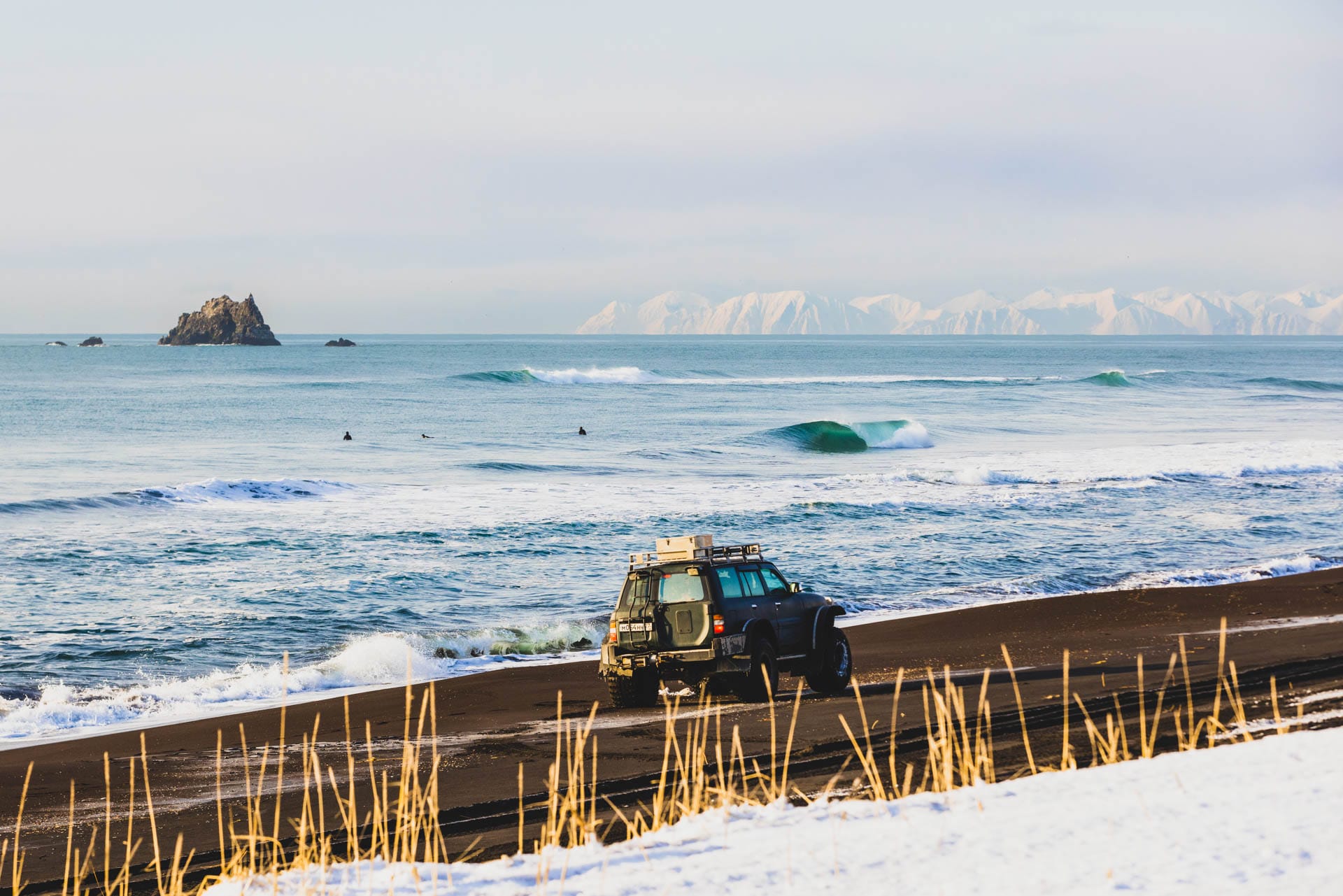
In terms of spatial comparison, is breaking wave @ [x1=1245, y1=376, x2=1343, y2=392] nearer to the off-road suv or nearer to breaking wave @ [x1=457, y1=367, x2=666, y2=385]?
breaking wave @ [x1=457, y1=367, x2=666, y2=385]

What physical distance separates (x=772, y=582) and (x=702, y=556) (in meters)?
1.31

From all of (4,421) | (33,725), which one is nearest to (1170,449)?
(33,725)

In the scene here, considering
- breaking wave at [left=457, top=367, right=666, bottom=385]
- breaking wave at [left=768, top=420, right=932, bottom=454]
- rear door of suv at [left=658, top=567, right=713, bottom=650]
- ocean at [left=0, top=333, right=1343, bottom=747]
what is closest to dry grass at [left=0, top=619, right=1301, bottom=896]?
rear door of suv at [left=658, top=567, right=713, bottom=650]

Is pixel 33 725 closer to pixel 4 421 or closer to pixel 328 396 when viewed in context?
pixel 4 421

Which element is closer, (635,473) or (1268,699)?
(1268,699)

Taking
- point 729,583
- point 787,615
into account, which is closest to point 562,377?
point 787,615

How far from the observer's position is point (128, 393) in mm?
A: 91875

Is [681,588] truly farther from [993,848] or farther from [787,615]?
[993,848]

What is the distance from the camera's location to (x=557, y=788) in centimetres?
837

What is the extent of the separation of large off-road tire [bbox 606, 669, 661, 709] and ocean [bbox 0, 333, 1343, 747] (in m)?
2.98

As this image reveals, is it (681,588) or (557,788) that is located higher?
(681,588)

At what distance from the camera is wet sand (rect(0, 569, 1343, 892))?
10109 millimetres

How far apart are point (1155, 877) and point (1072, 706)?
7511mm

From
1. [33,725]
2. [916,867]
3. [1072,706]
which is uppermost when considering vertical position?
[916,867]
